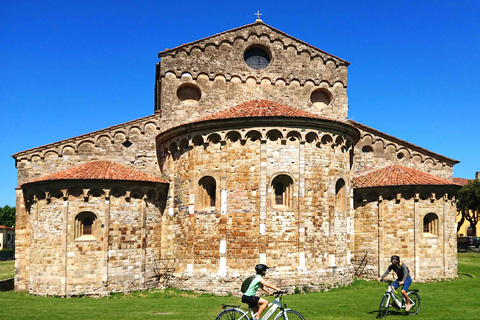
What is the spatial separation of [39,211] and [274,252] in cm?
1031

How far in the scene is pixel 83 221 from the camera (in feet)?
63.6

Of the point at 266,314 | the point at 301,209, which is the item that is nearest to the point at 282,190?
the point at 301,209

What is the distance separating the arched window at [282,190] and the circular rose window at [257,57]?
290 inches

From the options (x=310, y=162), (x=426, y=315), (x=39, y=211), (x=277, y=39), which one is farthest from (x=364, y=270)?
(x=39, y=211)

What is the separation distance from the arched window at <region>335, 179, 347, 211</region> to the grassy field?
11.3 ft

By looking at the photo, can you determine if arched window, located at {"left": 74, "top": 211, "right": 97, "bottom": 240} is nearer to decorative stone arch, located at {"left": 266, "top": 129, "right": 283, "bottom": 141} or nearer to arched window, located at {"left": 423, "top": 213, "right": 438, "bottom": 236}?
decorative stone arch, located at {"left": 266, "top": 129, "right": 283, "bottom": 141}

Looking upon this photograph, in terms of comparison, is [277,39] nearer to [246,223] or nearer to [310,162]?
[310,162]

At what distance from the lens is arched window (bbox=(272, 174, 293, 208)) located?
60.6 ft

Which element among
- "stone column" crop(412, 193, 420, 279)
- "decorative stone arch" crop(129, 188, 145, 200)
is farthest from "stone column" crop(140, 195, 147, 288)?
"stone column" crop(412, 193, 420, 279)

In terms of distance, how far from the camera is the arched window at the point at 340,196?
20047mm

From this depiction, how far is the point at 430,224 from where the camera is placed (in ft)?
74.6

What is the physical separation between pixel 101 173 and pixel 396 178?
14.2 metres

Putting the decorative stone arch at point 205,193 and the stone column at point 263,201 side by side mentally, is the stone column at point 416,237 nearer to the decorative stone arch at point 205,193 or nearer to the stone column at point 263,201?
the stone column at point 263,201

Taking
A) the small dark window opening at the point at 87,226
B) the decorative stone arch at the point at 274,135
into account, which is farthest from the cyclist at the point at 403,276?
the small dark window opening at the point at 87,226
